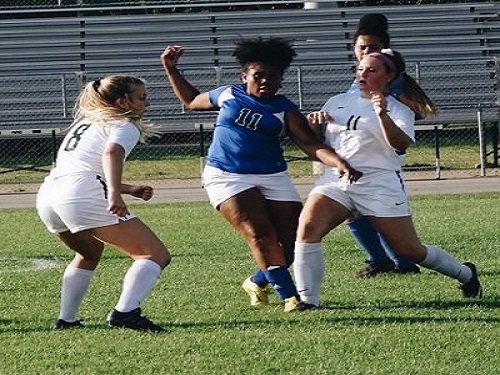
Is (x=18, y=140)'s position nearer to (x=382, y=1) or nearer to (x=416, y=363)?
(x=382, y=1)

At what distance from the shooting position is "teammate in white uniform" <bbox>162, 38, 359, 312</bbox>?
766 cm

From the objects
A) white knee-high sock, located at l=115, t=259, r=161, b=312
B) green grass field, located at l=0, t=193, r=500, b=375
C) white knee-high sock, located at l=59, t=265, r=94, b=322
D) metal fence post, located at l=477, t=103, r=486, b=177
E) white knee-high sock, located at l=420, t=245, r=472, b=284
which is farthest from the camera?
metal fence post, located at l=477, t=103, r=486, b=177

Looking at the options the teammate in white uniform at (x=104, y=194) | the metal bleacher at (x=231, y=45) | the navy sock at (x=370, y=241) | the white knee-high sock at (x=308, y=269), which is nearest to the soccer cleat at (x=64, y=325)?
the teammate in white uniform at (x=104, y=194)

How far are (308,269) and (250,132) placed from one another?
0.91 metres

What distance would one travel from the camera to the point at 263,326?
712cm

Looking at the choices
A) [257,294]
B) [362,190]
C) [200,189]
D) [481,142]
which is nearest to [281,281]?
[257,294]

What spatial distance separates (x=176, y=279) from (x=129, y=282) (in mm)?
2629

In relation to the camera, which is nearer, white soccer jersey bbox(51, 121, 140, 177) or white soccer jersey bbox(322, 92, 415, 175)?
white soccer jersey bbox(51, 121, 140, 177)

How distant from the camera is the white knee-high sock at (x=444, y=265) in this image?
7.83m

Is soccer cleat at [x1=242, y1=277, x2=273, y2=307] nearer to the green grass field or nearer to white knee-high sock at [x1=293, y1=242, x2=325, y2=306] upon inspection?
the green grass field

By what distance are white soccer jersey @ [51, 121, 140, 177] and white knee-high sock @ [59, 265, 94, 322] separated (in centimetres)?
59

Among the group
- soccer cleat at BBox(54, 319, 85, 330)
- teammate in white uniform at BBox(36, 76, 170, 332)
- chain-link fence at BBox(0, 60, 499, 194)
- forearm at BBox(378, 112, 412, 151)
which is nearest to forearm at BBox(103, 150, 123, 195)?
teammate in white uniform at BBox(36, 76, 170, 332)

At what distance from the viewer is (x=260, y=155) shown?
773 cm

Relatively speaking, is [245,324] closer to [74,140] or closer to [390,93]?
[74,140]
